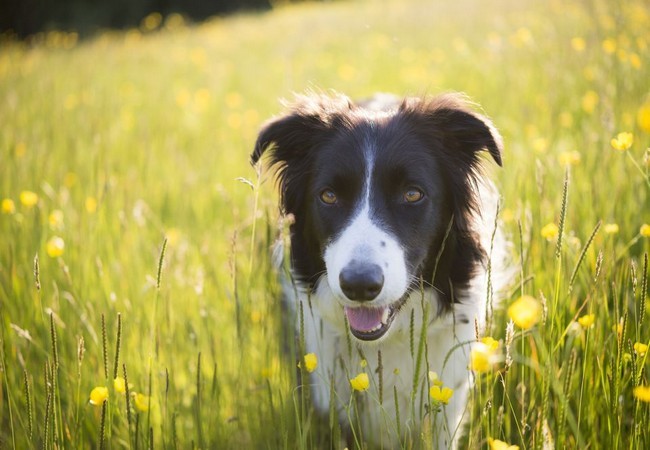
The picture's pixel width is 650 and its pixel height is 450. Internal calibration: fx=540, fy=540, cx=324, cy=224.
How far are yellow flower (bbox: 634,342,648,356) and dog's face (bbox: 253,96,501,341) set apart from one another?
688mm

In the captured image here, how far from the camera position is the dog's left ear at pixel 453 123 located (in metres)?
2.44

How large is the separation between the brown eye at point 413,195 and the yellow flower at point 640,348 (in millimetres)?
991

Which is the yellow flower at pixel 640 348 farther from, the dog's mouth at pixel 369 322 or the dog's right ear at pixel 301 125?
the dog's right ear at pixel 301 125

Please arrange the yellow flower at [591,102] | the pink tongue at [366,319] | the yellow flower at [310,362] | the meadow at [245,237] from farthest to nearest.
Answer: the yellow flower at [591,102] < the pink tongue at [366,319] < the meadow at [245,237] < the yellow flower at [310,362]

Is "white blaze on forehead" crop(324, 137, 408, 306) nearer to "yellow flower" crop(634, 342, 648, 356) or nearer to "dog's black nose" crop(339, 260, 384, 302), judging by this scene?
"dog's black nose" crop(339, 260, 384, 302)

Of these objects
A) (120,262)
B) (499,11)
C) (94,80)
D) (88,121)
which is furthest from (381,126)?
(499,11)

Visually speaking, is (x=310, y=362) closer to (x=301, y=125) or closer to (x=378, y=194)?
(x=378, y=194)

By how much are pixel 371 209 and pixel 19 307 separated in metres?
1.93

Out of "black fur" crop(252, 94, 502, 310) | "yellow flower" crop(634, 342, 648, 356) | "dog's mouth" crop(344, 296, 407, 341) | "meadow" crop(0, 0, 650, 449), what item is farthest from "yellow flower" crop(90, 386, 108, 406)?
"yellow flower" crop(634, 342, 648, 356)

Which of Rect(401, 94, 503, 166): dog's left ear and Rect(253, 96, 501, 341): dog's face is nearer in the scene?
Rect(253, 96, 501, 341): dog's face

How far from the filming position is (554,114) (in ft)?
15.4

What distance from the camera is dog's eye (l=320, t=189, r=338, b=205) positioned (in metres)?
2.30

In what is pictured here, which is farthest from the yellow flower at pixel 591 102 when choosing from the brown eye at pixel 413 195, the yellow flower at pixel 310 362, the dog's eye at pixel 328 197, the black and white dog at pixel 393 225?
the yellow flower at pixel 310 362

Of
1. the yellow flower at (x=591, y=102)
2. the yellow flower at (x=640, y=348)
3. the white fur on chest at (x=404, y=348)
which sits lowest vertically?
the white fur on chest at (x=404, y=348)
